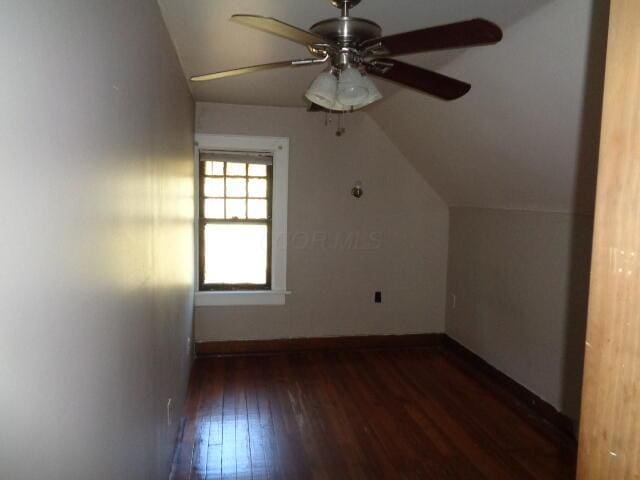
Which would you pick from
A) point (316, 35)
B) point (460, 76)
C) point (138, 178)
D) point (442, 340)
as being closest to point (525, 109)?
point (460, 76)

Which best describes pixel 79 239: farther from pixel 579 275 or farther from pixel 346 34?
pixel 579 275

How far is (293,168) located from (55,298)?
10.7 ft

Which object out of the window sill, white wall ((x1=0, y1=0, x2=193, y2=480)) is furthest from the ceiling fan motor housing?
the window sill

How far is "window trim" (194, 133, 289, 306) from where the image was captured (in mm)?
3787

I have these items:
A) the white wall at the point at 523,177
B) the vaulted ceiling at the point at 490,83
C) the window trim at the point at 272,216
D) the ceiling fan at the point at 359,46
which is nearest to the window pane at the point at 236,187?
the window trim at the point at 272,216

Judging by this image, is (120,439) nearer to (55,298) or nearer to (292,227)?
(55,298)

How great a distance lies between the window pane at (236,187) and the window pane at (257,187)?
0.18 ft

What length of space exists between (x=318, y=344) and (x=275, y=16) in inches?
117

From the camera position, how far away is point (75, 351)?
0.91m

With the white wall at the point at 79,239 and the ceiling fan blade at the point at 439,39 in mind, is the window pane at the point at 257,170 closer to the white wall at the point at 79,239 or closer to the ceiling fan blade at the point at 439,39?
the white wall at the point at 79,239

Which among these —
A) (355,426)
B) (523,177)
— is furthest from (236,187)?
(523,177)

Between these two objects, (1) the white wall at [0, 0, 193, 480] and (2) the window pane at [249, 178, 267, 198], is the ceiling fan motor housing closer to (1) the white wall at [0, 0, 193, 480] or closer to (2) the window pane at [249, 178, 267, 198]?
(1) the white wall at [0, 0, 193, 480]

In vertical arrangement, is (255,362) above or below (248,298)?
below

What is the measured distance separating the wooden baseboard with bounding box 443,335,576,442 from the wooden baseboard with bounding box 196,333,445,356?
10.5 inches
